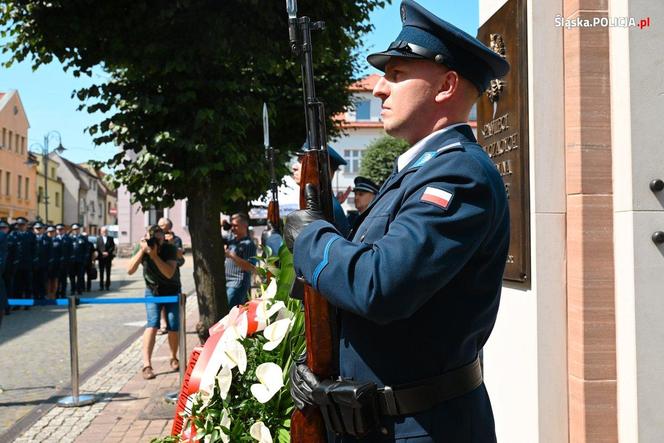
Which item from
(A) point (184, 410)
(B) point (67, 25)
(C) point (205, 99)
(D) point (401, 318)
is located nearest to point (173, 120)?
(C) point (205, 99)

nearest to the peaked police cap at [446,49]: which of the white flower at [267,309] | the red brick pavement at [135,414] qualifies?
the white flower at [267,309]

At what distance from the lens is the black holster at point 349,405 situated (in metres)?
1.80

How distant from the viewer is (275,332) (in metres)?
2.86

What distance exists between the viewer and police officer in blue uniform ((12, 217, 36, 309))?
1606 cm

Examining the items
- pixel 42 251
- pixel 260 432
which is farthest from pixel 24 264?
pixel 260 432

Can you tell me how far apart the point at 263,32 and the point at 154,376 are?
13.3 feet

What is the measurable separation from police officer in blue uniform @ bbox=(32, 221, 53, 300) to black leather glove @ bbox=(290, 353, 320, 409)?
1621 cm

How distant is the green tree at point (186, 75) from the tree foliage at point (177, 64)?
0.5 inches

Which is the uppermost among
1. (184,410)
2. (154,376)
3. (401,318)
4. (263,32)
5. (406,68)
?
(263,32)

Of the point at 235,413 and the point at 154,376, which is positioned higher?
the point at 235,413

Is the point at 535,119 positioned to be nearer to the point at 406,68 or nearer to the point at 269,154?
the point at 406,68

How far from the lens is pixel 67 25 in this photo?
24.1ft

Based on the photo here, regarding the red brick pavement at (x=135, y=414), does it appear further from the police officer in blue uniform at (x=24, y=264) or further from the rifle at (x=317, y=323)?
the police officer in blue uniform at (x=24, y=264)

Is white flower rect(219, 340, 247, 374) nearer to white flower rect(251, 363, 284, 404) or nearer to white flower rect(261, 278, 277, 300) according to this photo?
white flower rect(251, 363, 284, 404)
